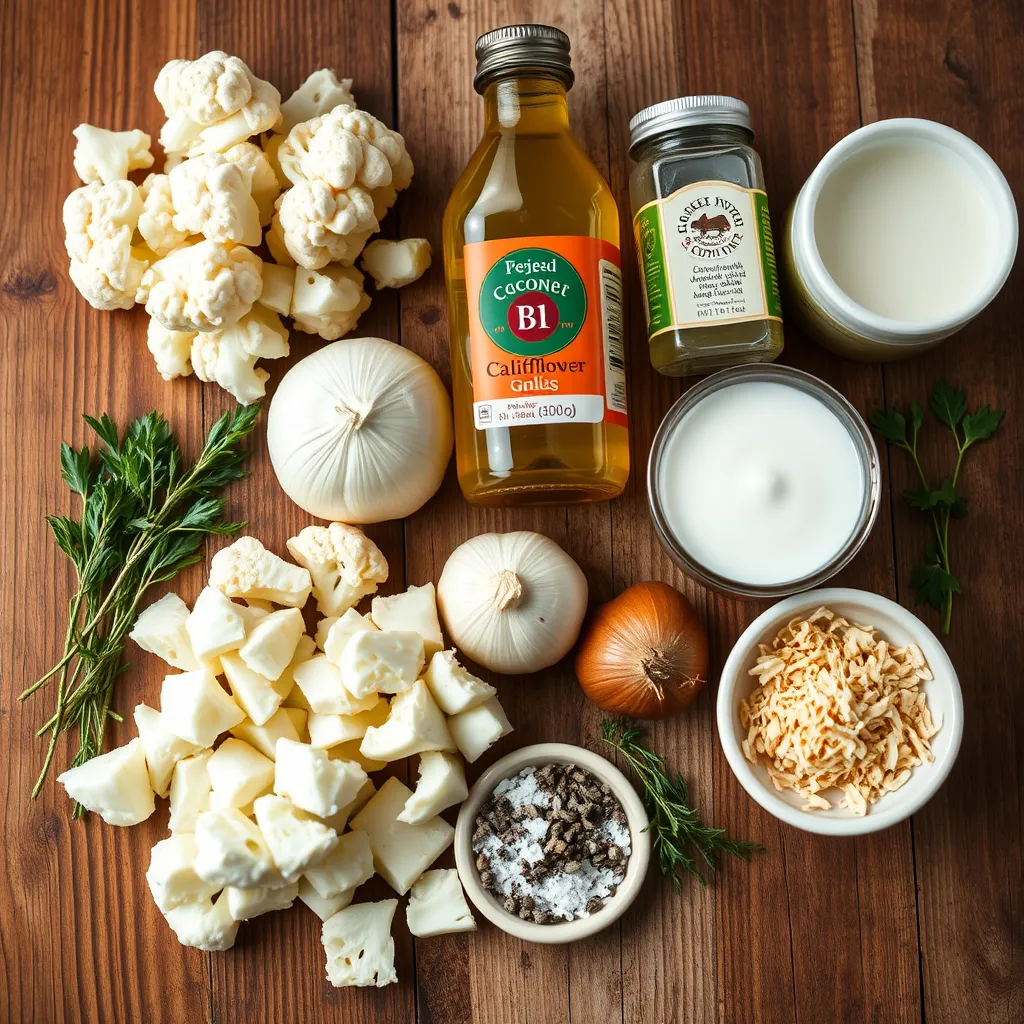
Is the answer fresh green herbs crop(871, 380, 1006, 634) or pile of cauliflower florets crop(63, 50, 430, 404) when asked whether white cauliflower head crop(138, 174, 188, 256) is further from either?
fresh green herbs crop(871, 380, 1006, 634)

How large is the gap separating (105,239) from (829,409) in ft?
3.18

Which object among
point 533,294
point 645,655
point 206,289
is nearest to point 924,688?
point 645,655

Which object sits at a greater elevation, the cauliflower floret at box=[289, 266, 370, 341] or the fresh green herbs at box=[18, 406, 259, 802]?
the cauliflower floret at box=[289, 266, 370, 341]

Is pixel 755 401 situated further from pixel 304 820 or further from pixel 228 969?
pixel 228 969

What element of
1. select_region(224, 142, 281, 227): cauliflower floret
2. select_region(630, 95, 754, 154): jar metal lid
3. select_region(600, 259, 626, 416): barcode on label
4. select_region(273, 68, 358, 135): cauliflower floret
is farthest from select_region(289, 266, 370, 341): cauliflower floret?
select_region(630, 95, 754, 154): jar metal lid

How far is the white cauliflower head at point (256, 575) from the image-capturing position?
3.73 ft

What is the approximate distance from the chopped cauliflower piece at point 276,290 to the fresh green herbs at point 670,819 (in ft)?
Answer: 2.31

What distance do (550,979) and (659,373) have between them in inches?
32.4

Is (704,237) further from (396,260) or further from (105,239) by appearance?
(105,239)

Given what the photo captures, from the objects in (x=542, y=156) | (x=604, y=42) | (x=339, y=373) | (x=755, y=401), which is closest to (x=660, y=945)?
(x=755, y=401)

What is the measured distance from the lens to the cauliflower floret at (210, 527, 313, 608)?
1136 mm

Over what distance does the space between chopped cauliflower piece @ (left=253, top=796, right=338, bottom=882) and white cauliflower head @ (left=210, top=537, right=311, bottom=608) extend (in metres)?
0.26

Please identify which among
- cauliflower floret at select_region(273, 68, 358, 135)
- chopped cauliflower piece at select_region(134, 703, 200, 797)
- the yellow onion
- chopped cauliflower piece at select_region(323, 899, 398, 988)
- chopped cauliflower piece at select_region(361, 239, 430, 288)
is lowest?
chopped cauliflower piece at select_region(323, 899, 398, 988)

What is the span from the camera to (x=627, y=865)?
1.11 meters
